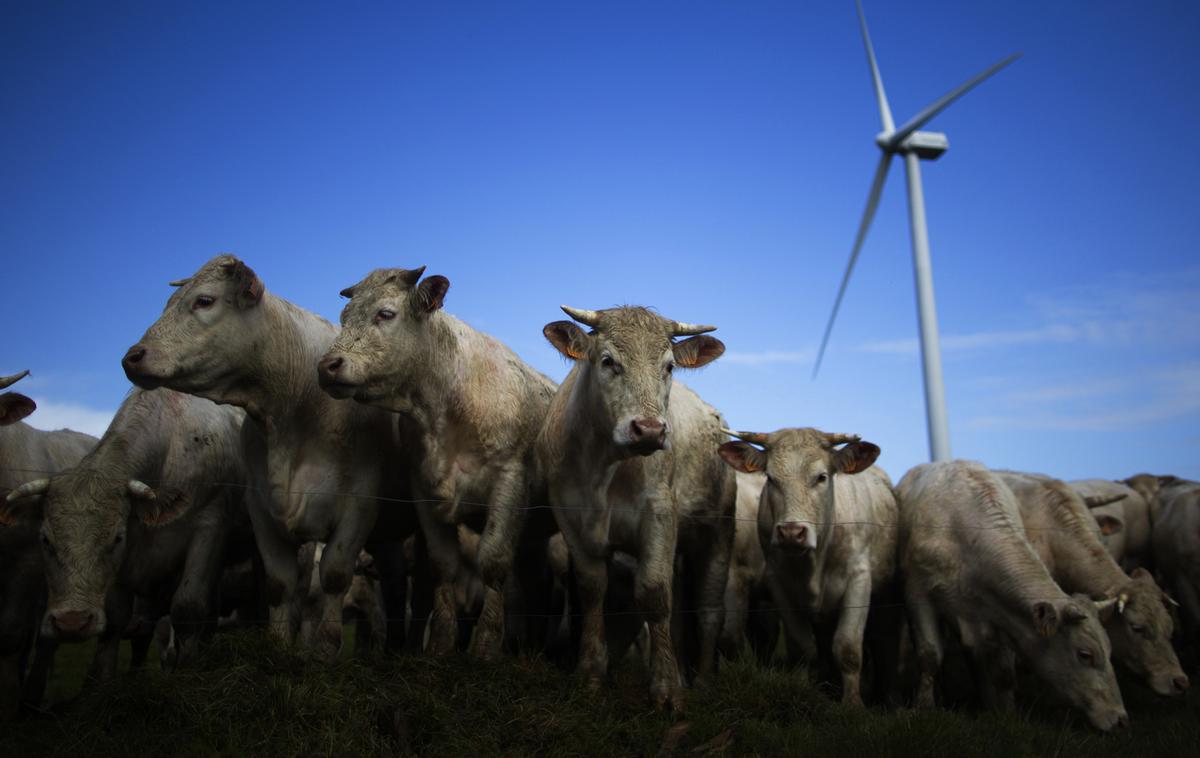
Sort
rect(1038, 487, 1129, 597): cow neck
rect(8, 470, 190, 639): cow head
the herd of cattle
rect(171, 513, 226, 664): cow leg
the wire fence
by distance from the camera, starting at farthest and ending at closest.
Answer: rect(1038, 487, 1129, 597): cow neck
rect(171, 513, 226, 664): cow leg
the wire fence
the herd of cattle
rect(8, 470, 190, 639): cow head

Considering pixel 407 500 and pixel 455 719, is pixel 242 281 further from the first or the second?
pixel 455 719

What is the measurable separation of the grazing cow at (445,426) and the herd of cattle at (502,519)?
0.02 m

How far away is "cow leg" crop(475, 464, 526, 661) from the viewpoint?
805 cm

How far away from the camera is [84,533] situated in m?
8.15

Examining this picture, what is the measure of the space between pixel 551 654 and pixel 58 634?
16.8ft

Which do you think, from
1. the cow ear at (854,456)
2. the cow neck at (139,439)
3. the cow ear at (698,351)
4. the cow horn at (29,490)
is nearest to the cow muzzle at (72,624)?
the cow horn at (29,490)

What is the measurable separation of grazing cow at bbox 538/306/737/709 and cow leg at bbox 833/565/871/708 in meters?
2.03

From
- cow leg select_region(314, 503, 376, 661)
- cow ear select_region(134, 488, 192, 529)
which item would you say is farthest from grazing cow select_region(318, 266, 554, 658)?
cow ear select_region(134, 488, 192, 529)

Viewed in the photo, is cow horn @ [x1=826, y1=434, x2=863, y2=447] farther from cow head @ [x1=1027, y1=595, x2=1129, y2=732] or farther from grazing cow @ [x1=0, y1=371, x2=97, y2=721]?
grazing cow @ [x1=0, y1=371, x2=97, y2=721]

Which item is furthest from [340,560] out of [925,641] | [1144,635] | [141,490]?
[1144,635]

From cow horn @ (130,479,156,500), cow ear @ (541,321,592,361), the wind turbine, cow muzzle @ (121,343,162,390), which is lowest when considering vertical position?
cow horn @ (130,479,156,500)

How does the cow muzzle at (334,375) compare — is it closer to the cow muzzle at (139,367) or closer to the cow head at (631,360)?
the cow muzzle at (139,367)

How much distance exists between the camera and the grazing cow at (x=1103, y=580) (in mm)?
10172

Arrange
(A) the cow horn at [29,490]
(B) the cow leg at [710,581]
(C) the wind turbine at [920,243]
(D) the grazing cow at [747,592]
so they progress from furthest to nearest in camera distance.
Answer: (C) the wind turbine at [920,243] → (D) the grazing cow at [747,592] → (B) the cow leg at [710,581] → (A) the cow horn at [29,490]
